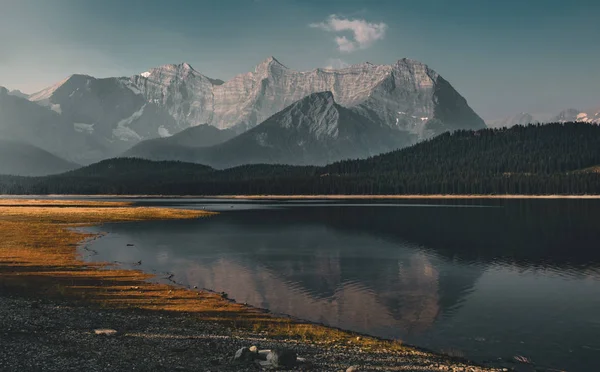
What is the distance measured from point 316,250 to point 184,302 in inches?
1719

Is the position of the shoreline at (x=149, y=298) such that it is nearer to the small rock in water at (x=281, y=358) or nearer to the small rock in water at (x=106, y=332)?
the small rock in water at (x=281, y=358)

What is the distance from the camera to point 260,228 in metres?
127

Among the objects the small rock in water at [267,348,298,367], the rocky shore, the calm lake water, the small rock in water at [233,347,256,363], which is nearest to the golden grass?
the rocky shore

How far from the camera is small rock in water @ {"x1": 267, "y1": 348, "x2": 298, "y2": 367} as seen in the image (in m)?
24.2

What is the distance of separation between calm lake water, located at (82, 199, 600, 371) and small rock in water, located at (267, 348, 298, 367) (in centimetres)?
1175

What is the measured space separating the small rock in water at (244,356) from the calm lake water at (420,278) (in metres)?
13.0

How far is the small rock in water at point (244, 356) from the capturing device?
82.1 ft

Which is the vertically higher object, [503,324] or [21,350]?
[21,350]

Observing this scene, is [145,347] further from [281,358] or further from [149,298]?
[149,298]

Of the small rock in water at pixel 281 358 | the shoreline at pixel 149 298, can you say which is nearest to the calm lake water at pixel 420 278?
the shoreline at pixel 149 298

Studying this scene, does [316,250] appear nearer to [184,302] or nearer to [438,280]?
[438,280]

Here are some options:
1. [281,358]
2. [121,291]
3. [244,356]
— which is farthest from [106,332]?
[121,291]

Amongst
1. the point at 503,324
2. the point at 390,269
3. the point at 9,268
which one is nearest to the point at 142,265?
the point at 9,268

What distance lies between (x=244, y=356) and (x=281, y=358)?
2185mm
